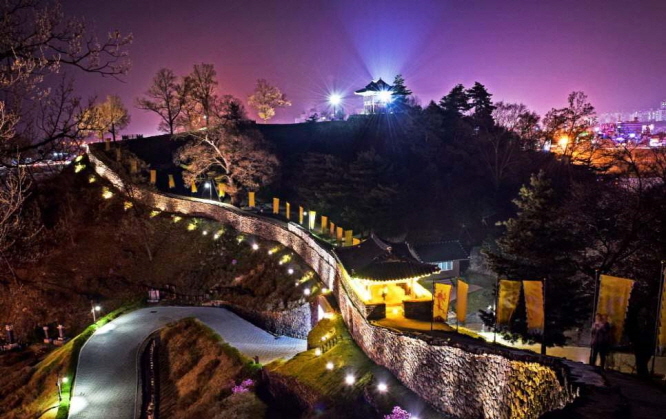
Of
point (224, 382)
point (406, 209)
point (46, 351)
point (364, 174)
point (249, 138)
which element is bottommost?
point (46, 351)

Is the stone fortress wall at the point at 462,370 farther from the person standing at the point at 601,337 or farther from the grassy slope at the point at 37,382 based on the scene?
the grassy slope at the point at 37,382

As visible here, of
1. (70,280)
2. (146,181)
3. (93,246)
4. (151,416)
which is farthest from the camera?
(146,181)

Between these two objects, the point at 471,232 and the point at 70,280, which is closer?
the point at 70,280

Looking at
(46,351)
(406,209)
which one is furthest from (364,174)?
(46,351)

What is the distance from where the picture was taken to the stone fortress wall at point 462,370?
857 cm

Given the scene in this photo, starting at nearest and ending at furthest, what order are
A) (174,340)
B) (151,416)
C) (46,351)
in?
(151,416)
(174,340)
(46,351)

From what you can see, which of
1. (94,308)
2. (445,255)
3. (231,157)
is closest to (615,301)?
(445,255)

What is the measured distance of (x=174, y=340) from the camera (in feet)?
66.1

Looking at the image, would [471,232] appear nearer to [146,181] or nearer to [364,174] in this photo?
[364,174]

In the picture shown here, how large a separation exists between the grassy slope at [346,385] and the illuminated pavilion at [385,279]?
5.99ft

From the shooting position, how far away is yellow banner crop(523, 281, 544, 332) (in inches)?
493

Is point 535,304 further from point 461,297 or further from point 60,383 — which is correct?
point 60,383

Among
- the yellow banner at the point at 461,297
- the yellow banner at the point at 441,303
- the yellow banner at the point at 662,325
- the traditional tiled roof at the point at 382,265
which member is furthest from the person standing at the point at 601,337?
the traditional tiled roof at the point at 382,265

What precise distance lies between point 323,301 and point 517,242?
9.02m
